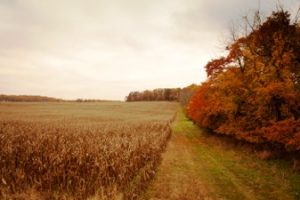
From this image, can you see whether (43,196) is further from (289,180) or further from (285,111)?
(285,111)

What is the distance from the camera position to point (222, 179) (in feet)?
44.1

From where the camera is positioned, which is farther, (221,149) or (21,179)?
(221,149)

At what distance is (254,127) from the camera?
19.9m

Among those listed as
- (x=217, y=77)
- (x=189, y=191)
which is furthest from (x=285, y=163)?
(x=217, y=77)

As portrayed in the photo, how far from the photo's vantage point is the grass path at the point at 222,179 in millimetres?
11227

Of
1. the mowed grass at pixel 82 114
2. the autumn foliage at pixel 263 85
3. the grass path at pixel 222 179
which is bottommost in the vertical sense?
the grass path at pixel 222 179

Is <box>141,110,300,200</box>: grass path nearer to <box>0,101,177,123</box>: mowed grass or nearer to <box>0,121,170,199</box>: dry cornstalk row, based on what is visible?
<box>0,121,170,199</box>: dry cornstalk row

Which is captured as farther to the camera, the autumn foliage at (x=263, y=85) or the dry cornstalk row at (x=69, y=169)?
the autumn foliage at (x=263, y=85)

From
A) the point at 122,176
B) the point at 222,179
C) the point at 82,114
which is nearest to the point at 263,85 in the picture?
the point at 222,179

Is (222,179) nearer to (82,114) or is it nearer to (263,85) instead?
(263,85)

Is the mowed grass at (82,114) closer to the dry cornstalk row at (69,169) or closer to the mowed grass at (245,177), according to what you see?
the mowed grass at (245,177)

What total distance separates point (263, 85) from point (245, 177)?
7.44 m

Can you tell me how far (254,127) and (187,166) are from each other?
22.1 ft

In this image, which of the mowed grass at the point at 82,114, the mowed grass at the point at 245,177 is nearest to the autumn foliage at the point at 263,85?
the mowed grass at the point at 245,177
